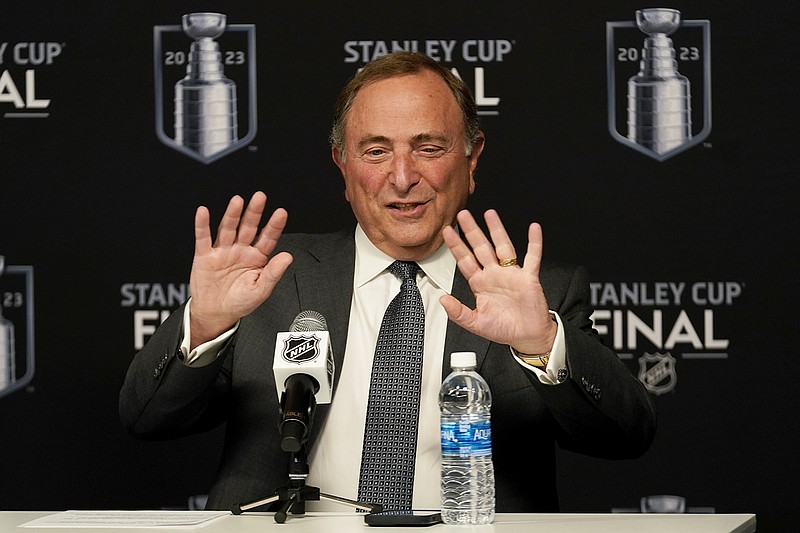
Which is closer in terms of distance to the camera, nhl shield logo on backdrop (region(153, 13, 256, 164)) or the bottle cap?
the bottle cap

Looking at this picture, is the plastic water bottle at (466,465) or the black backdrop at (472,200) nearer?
the plastic water bottle at (466,465)

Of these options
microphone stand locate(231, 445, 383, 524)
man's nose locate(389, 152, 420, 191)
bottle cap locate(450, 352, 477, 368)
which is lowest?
microphone stand locate(231, 445, 383, 524)

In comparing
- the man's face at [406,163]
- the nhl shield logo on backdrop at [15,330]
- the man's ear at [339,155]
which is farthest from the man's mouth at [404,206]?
the nhl shield logo on backdrop at [15,330]

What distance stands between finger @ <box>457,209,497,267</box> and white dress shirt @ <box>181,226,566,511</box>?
0.46 m

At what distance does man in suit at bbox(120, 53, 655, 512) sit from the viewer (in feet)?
8.08

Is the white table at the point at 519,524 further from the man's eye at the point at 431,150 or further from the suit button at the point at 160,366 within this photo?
Result: the man's eye at the point at 431,150

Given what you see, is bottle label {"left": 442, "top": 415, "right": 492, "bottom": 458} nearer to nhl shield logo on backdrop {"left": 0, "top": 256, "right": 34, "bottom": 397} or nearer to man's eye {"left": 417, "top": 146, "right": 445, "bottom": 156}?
man's eye {"left": 417, "top": 146, "right": 445, "bottom": 156}

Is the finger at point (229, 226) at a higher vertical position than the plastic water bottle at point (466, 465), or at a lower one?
higher

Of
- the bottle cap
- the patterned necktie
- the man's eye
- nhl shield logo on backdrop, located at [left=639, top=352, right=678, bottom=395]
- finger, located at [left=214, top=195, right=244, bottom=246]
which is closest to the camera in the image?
the bottle cap


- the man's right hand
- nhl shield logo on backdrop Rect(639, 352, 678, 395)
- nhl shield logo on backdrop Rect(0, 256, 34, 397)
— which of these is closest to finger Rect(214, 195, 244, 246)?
the man's right hand

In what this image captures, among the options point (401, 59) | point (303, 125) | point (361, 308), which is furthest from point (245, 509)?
point (303, 125)

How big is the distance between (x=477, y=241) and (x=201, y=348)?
0.65 meters

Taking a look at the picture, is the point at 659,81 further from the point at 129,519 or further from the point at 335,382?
the point at 129,519

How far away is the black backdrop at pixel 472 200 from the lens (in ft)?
12.5
